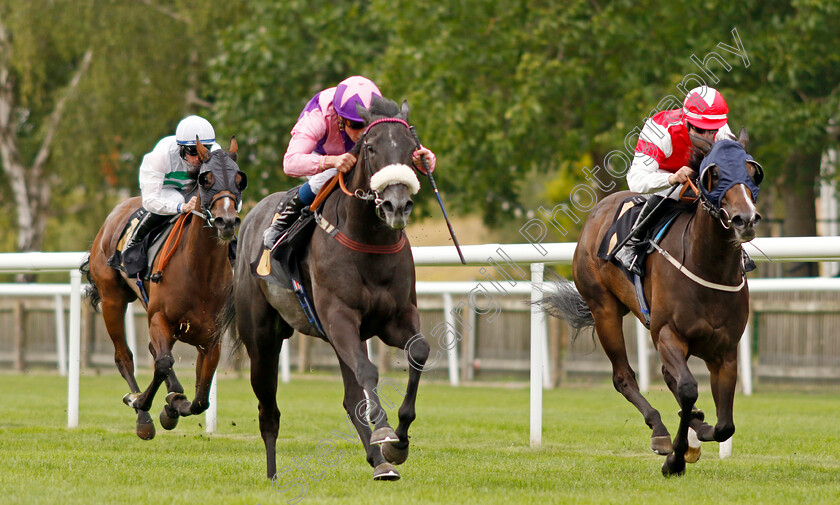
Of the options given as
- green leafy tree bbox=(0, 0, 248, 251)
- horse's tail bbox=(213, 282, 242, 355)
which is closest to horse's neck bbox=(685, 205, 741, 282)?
horse's tail bbox=(213, 282, 242, 355)

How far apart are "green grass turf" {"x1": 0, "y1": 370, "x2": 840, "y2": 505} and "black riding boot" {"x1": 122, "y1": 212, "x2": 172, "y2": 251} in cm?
140

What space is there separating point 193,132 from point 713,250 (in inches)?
147

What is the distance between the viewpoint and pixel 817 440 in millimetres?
7699

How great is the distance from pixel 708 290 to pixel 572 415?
13.4ft

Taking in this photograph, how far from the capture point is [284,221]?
6000 mm

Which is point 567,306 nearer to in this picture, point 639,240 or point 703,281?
point 639,240

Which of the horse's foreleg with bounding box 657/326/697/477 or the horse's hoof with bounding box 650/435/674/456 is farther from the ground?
the horse's foreleg with bounding box 657/326/697/477

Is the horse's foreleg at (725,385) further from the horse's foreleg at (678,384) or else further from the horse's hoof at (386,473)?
the horse's hoof at (386,473)

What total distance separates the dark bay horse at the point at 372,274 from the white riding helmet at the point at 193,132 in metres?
2.19

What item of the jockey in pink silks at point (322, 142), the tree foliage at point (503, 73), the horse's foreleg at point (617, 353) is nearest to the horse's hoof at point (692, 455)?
the horse's foreleg at point (617, 353)

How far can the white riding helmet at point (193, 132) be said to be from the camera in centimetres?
773

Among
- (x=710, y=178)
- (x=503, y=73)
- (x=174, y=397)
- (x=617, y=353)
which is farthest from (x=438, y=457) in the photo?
(x=503, y=73)

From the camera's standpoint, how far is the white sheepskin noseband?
4938 millimetres

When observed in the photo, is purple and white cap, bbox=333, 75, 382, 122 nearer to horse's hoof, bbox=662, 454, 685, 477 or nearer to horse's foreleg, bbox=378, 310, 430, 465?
horse's foreleg, bbox=378, 310, 430, 465
